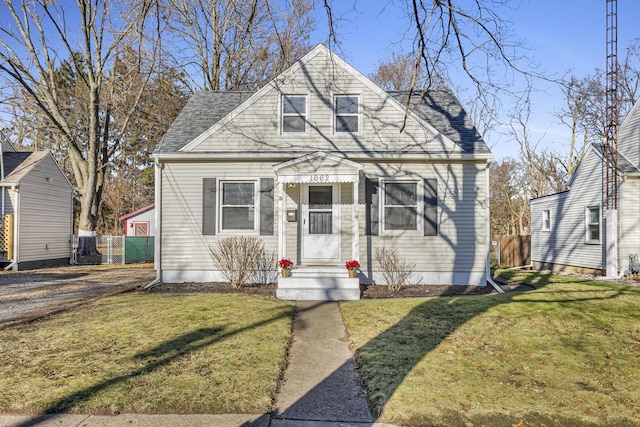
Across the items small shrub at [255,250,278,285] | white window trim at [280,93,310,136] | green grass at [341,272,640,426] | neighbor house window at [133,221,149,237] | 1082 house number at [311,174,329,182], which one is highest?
white window trim at [280,93,310,136]

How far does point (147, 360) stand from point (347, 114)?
822 centimetres

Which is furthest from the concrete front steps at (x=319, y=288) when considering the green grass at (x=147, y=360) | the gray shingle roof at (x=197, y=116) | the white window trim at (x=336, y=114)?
the gray shingle roof at (x=197, y=116)

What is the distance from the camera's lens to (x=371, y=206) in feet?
35.2

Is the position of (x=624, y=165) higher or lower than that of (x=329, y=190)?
higher

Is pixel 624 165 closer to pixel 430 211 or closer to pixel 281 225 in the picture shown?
pixel 430 211

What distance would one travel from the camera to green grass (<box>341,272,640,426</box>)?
3575 millimetres

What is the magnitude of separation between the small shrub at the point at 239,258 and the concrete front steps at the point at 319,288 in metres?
1.34

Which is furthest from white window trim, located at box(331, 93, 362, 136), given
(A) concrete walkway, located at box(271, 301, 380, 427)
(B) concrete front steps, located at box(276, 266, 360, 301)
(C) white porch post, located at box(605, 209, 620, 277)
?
(C) white porch post, located at box(605, 209, 620, 277)

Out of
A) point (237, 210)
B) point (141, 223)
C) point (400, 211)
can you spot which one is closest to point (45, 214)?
point (141, 223)

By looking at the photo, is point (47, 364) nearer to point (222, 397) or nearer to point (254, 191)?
point (222, 397)

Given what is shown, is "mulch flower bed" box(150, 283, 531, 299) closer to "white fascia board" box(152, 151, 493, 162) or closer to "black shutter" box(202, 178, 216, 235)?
"black shutter" box(202, 178, 216, 235)

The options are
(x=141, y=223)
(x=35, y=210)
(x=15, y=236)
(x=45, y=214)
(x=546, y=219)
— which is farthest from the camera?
(x=141, y=223)

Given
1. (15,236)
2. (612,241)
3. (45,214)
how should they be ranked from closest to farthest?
1. (612,241)
2. (15,236)
3. (45,214)

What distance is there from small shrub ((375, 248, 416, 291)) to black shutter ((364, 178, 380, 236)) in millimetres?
547
